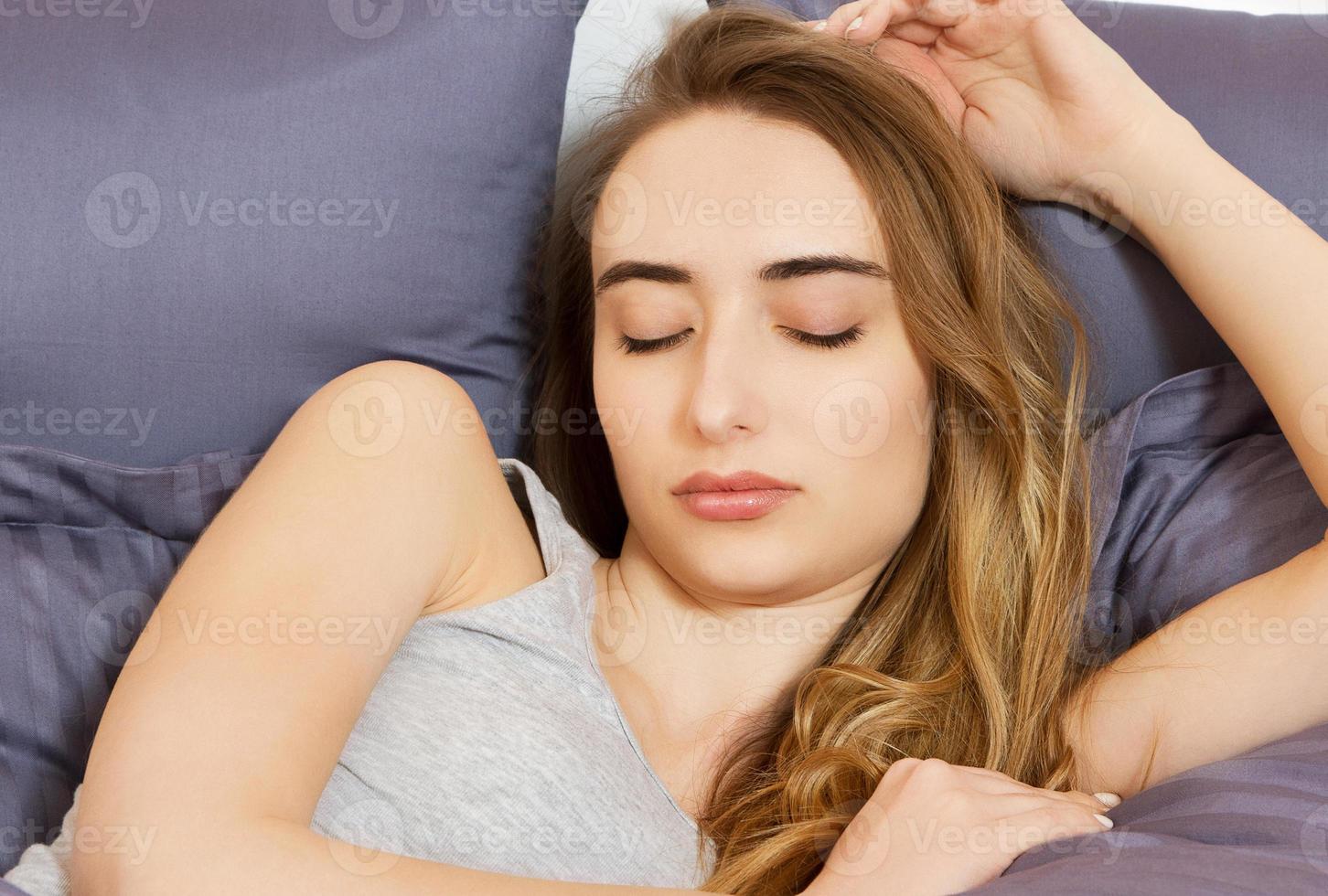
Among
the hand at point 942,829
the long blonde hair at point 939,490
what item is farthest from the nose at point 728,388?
the hand at point 942,829

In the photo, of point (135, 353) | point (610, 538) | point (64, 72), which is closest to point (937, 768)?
point (610, 538)

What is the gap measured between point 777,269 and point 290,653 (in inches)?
24.8

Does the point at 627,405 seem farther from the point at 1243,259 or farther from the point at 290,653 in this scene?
the point at 1243,259

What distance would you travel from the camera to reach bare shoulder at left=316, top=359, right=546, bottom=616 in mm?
1219

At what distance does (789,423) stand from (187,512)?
0.71m

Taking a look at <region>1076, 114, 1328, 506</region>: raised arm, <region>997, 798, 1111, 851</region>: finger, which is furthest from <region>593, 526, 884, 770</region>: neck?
<region>1076, 114, 1328, 506</region>: raised arm

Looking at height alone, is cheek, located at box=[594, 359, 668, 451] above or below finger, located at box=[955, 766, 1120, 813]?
above

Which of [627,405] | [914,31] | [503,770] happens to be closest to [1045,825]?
[503,770]

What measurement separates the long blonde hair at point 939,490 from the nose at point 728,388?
0.66ft

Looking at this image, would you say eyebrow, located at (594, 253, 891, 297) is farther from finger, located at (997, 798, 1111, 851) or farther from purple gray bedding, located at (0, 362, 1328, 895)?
finger, located at (997, 798, 1111, 851)

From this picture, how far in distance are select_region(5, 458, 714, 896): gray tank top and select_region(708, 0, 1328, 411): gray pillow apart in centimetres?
77

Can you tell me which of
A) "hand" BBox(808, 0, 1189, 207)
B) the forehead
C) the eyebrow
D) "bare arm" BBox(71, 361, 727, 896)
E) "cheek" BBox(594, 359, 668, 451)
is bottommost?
"bare arm" BBox(71, 361, 727, 896)

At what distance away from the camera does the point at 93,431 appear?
1.43 m

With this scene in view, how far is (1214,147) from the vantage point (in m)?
1.50
